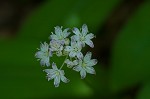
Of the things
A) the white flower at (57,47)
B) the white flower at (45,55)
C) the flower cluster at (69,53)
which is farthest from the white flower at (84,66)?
the white flower at (45,55)

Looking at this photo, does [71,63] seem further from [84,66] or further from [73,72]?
[73,72]

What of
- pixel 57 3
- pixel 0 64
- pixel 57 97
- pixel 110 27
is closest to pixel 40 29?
pixel 57 3

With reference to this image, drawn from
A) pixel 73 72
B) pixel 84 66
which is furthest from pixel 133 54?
pixel 84 66

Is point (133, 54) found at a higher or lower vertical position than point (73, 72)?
higher

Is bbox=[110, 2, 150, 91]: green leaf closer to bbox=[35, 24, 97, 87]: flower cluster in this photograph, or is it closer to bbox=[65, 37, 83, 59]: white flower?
bbox=[35, 24, 97, 87]: flower cluster

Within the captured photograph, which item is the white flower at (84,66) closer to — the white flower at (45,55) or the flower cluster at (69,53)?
the flower cluster at (69,53)

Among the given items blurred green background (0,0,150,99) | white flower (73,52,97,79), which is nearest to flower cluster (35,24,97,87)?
white flower (73,52,97,79)

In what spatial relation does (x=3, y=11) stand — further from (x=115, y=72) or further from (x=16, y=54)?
(x=115, y=72)
